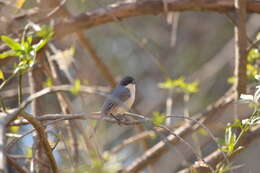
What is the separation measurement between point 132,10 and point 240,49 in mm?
997

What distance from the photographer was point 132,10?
13.6 feet

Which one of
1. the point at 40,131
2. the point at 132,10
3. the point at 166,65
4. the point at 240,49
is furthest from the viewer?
the point at 166,65

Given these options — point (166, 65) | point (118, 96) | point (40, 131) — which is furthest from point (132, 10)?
point (166, 65)

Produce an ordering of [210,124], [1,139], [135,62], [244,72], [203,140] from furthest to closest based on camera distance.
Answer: [135,62]
[203,140]
[210,124]
[244,72]
[1,139]

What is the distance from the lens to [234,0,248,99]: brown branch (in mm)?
3755

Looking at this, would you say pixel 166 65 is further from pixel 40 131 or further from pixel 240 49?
pixel 40 131

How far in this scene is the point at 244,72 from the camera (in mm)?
3746

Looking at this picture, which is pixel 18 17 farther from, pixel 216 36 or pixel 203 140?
pixel 216 36

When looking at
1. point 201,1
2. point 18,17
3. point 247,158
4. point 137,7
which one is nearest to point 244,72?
point 201,1

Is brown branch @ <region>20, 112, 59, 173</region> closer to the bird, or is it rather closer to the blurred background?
the bird

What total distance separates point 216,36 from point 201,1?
407 cm

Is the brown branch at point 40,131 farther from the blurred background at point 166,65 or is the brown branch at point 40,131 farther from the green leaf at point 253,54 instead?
the blurred background at point 166,65

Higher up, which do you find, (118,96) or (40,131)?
(40,131)

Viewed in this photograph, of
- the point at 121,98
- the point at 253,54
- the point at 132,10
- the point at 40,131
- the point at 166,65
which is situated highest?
the point at 132,10
